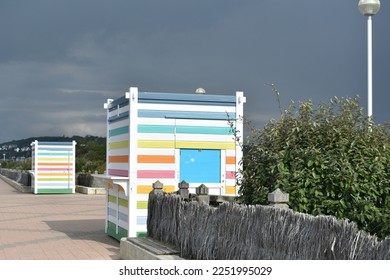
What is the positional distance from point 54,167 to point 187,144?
60.6ft

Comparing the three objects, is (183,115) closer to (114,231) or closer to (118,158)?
(118,158)

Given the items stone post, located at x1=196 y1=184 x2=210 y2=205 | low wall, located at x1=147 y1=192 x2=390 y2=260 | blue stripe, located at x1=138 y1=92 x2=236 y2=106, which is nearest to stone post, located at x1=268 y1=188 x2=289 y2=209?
low wall, located at x1=147 y1=192 x2=390 y2=260

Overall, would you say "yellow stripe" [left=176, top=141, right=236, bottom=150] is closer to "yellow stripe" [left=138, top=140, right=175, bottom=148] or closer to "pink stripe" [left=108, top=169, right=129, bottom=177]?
"yellow stripe" [left=138, top=140, right=175, bottom=148]

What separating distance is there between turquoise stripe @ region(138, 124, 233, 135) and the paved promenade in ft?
7.13

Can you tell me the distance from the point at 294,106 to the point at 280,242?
92.7 inches

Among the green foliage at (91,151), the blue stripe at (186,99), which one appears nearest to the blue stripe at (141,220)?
the blue stripe at (186,99)

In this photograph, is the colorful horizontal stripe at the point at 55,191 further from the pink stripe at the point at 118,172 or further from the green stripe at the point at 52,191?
the pink stripe at the point at 118,172

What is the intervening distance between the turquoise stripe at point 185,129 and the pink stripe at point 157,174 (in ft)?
2.32

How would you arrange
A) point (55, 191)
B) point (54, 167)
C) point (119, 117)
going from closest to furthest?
point (119, 117) < point (54, 167) < point (55, 191)

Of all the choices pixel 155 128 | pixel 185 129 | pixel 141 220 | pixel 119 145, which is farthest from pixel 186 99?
pixel 141 220

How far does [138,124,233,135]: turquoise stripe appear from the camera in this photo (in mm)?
11484

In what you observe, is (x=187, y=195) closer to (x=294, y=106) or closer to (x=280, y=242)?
(x=294, y=106)

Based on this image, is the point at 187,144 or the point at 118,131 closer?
the point at 187,144

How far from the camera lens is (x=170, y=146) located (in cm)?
1164
